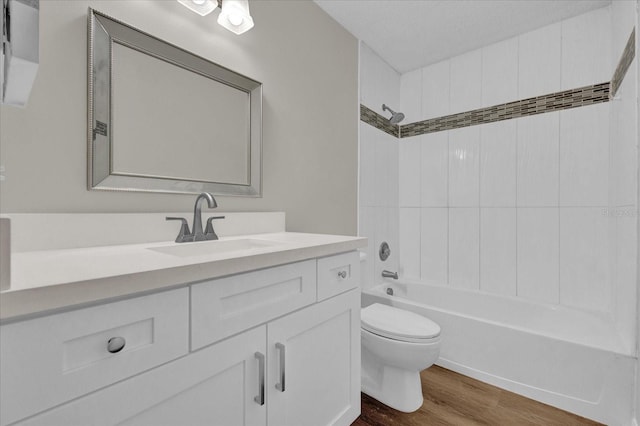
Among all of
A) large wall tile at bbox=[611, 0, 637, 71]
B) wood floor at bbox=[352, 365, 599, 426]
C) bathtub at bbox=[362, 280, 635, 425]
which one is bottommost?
wood floor at bbox=[352, 365, 599, 426]

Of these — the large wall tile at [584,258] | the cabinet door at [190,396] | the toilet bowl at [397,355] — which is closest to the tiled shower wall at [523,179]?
the large wall tile at [584,258]

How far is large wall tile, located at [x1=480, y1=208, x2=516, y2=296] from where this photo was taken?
2373 millimetres

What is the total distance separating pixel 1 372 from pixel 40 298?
0.38ft

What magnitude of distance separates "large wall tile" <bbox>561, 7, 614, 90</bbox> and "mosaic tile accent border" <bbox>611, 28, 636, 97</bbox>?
0.14 metres

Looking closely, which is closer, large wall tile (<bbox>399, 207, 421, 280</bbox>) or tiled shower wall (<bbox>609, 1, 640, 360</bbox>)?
tiled shower wall (<bbox>609, 1, 640, 360</bbox>)

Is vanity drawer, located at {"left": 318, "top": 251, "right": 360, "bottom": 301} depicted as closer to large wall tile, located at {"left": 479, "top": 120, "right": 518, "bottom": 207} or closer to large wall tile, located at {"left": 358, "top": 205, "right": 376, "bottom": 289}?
large wall tile, located at {"left": 358, "top": 205, "right": 376, "bottom": 289}

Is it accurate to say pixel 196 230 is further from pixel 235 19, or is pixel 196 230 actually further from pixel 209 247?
pixel 235 19

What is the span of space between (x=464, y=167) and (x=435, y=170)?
0.25 metres

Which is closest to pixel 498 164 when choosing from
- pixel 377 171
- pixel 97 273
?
pixel 377 171

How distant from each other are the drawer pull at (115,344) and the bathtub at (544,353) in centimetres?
187

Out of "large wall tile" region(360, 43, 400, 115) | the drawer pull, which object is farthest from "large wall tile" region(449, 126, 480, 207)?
the drawer pull

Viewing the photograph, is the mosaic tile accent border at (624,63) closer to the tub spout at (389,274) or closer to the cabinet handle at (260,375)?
the tub spout at (389,274)

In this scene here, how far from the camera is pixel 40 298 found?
1.57ft

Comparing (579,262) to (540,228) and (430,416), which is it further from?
(430,416)
